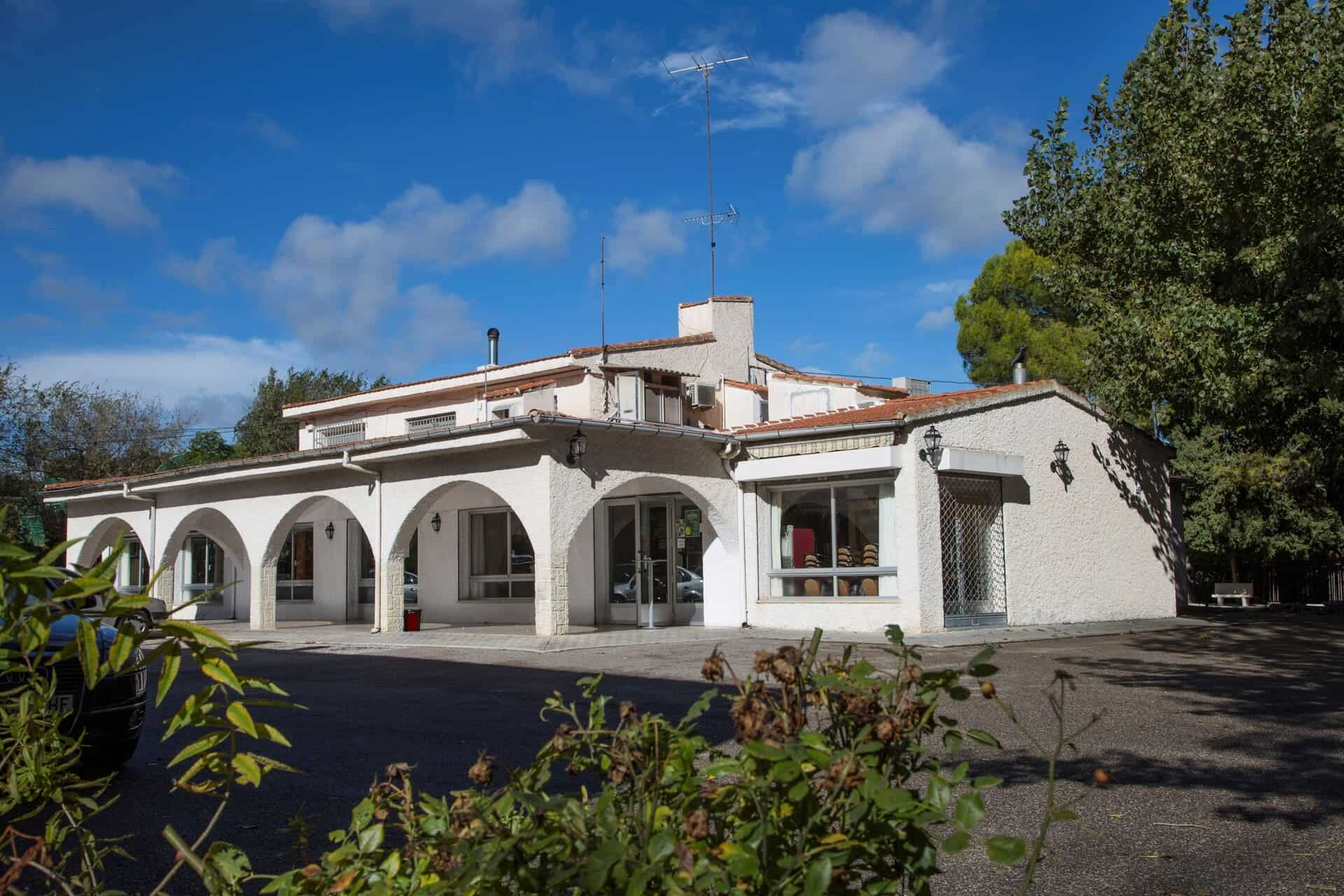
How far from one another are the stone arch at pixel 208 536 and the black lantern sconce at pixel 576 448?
976 cm

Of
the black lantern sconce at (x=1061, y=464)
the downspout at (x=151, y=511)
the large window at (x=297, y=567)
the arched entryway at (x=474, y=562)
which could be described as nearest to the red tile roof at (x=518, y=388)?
the arched entryway at (x=474, y=562)

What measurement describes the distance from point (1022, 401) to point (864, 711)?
1691 cm

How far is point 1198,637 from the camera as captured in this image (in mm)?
15508

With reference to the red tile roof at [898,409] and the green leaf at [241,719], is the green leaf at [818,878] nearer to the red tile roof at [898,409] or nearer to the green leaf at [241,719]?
the green leaf at [241,719]

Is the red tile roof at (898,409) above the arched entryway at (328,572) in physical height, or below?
above

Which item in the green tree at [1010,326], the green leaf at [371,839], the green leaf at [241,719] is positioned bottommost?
the green leaf at [371,839]

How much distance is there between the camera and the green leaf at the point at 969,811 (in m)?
1.56

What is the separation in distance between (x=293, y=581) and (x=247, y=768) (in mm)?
25008

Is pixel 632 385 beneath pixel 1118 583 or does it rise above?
above

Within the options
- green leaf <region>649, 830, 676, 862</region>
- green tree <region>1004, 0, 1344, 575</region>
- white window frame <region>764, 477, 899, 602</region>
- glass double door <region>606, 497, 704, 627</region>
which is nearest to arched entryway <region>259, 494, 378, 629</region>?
glass double door <region>606, 497, 704, 627</region>

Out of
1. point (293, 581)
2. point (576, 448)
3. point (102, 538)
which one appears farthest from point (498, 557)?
point (102, 538)

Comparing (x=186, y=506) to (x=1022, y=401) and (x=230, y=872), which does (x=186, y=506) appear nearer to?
(x=1022, y=401)

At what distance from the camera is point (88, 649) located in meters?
1.44

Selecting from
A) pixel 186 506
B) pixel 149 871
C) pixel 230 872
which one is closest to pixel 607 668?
pixel 149 871
